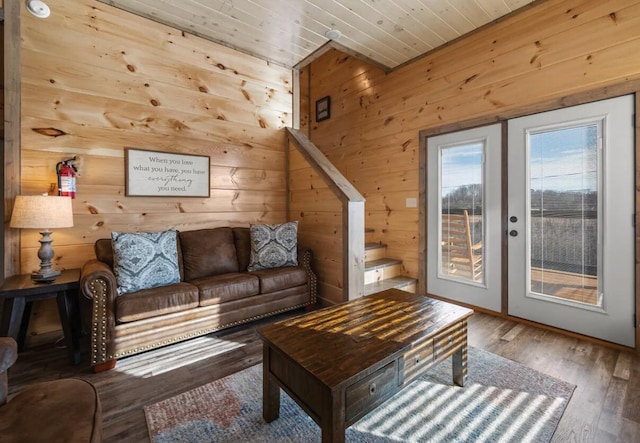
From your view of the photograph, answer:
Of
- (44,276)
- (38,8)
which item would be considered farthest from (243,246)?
(38,8)

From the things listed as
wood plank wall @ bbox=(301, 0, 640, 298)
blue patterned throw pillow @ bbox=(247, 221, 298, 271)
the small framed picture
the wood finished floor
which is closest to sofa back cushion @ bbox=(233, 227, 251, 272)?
blue patterned throw pillow @ bbox=(247, 221, 298, 271)

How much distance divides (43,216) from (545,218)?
4.01 metres

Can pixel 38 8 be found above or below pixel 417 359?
above

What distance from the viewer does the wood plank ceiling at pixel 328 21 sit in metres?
2.70

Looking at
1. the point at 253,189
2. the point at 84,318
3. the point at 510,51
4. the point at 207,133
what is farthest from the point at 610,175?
the point at 84,318

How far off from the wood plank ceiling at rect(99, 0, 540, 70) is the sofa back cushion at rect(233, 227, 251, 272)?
2.13 meters

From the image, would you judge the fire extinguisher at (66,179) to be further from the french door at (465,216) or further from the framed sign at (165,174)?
the french door at (465,216)

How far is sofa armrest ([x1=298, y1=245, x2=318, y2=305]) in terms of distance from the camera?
3173mm

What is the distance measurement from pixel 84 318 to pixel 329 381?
7.14 feet

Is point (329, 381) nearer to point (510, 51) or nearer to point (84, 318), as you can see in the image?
point (84, 318)

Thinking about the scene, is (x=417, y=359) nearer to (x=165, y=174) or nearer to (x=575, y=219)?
(x=575, y=219)

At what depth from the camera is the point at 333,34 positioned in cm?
314

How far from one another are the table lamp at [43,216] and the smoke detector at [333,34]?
9.26 feet

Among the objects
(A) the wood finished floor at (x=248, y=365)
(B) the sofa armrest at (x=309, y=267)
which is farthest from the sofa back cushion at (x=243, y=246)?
(A) the wood finished floor at (x=248, y=365)
